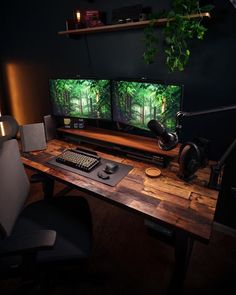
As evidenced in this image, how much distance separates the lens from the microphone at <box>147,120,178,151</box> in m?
1.40

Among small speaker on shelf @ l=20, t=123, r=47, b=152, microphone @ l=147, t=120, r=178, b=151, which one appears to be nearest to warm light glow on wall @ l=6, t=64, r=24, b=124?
small speaker on shelf @ l=20, t=123, r=47, b=152

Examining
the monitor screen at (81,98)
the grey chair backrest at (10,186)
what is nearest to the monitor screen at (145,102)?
the monitor screen at (81,98)

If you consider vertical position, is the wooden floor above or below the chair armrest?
below

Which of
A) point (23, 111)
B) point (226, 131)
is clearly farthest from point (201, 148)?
point (23, 111)

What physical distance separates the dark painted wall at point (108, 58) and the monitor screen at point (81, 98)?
334mm

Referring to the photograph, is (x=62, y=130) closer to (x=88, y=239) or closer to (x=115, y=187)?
(x=115, y=187)

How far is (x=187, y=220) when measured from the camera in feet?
3.51

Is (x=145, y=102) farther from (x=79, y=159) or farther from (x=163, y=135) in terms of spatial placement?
(x=79, y=159)

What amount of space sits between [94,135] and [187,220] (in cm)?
108

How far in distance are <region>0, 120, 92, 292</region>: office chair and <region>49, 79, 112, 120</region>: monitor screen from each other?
77 cm

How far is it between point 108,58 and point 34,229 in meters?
1.57

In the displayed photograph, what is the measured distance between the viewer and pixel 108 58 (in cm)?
205

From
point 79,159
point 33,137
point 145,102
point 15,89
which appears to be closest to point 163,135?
point 145,102

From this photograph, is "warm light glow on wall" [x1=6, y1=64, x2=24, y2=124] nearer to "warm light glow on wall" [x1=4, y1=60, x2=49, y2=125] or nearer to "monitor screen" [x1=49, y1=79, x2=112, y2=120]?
"warm light glow on wall" [x1=4, y1=60, x2=49, y2=125]
